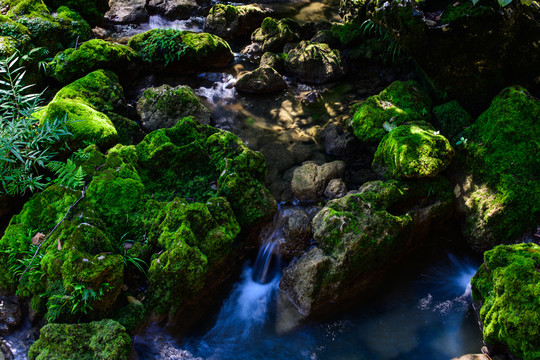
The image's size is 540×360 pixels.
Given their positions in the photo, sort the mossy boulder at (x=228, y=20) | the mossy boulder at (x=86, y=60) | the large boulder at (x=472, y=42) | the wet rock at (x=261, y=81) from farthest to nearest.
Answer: the mossy boulder at (x=228, y=20) < the wet rock at (x=261, y=81) < the mossy boulder at (x=86, y=60) < the large boulder at (x=472, y=42)

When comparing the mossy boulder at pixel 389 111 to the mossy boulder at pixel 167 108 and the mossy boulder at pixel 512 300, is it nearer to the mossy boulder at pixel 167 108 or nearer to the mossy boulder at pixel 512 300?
the mossy boulder at pixel 512 300

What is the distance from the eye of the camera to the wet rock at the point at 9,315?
3781 mm

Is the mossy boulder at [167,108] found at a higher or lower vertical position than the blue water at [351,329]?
higher

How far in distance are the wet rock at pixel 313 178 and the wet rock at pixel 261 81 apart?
2.69 metres

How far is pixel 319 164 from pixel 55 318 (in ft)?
14.3

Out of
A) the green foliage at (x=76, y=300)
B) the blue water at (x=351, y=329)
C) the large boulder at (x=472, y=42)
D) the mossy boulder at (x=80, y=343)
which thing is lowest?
the blue water at (x=351, y=329)

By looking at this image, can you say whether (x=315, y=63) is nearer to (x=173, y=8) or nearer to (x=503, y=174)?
(x=503, y=174)

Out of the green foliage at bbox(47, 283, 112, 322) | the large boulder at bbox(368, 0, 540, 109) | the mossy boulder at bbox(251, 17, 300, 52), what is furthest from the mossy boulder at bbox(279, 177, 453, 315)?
the mossy boulder at bbox(251, 17, 300, 52)

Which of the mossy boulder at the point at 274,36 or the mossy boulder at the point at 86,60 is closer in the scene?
the mossy boulder at the point at 86,60

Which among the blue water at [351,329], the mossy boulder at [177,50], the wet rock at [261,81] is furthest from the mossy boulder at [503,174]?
the mossy boulder at [177,50]

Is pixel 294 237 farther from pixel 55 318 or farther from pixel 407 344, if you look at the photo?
pixel 55 318

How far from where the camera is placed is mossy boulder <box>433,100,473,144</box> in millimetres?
5789

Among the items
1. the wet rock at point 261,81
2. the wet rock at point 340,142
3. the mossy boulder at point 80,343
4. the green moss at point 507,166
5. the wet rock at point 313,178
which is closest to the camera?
the mossy boulder at point 80,343

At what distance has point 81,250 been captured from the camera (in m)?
3.70
